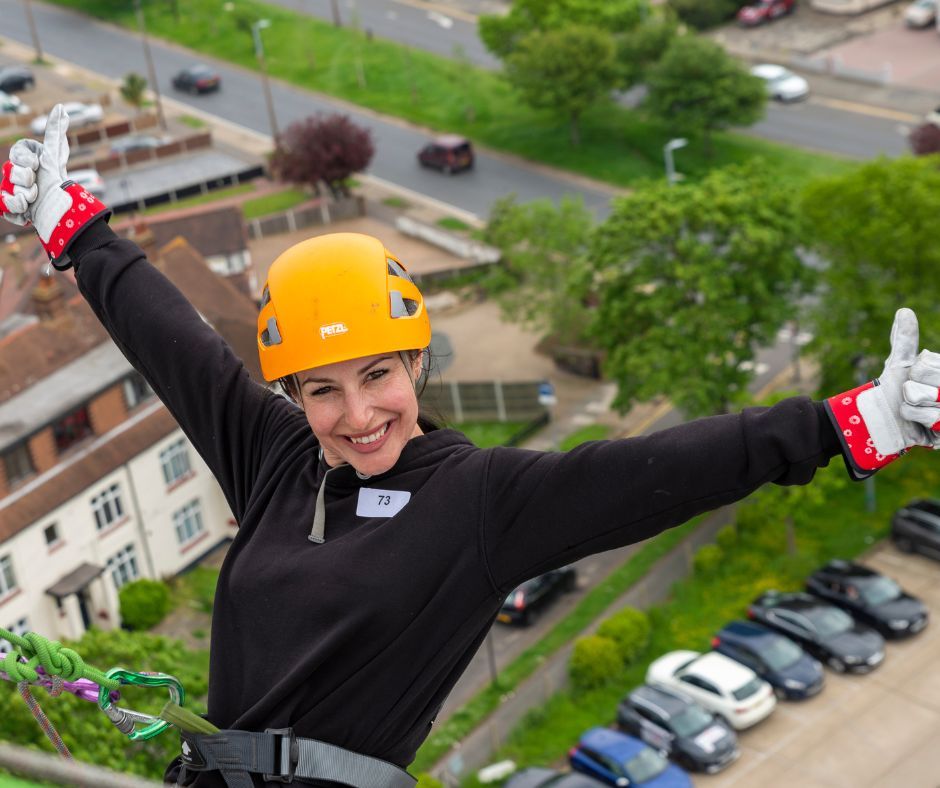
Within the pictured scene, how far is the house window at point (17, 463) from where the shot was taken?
130ft

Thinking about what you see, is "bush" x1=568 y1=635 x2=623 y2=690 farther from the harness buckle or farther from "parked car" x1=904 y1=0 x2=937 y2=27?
"parked car" x1=904 y1=0 x2=937 y2=27

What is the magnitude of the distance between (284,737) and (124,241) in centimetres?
281

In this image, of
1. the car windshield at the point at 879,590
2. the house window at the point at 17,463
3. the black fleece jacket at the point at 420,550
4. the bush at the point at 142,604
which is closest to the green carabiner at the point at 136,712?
the black fleece jacket at the point at 420,550

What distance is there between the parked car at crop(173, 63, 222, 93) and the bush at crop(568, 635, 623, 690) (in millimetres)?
52241

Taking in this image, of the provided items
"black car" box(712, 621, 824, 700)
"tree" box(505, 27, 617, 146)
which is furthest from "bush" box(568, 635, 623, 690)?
"tree" box(505, 27, 617, 146)

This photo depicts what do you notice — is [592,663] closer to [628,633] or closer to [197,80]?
[628,633]

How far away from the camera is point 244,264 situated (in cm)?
5431

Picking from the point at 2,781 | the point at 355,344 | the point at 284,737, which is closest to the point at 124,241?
the point at 355,344

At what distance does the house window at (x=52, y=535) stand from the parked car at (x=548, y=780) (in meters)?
14.7

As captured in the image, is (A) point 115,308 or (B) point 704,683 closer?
(A) point 115,308

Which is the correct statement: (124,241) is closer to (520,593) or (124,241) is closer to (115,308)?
(115,308)

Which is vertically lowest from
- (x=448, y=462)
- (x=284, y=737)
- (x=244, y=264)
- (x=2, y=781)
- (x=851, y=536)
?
(x=851, y=536)

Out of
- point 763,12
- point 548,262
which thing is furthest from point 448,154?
point 763,12

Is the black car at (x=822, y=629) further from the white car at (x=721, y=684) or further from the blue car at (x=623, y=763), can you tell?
the blue car at (x=623, y=763)
